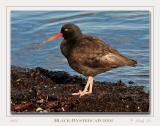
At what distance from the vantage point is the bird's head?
4.55 meters

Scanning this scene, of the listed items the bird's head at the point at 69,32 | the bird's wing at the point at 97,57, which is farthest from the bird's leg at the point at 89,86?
the bird's head at the point at 69,32

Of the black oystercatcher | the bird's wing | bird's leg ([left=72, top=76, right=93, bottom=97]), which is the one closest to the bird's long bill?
the black oystercatcher

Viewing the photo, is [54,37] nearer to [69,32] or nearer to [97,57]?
[69,32]

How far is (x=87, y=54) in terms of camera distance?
4.53m

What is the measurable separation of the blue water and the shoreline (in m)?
0.07

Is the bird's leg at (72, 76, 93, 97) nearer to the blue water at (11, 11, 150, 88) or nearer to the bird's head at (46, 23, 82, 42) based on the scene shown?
the blue water at (11, 11, 150, 88)

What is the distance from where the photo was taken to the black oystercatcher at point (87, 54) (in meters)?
4.53

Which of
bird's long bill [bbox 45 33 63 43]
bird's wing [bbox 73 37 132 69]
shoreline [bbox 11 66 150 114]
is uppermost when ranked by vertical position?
bird's long bill [bbox 45 33 63 43]

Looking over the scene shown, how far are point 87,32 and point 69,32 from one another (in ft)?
0.49

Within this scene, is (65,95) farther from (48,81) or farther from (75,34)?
(75,34)

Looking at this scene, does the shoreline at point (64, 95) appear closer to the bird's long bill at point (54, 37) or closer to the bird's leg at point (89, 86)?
the bird's leg at point (89, 86)

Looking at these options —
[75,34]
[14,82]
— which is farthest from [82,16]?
[14,82]

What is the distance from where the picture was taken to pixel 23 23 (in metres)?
4.56

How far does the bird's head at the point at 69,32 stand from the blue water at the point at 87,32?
37 millimetres
